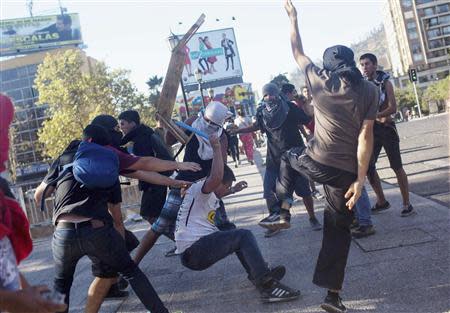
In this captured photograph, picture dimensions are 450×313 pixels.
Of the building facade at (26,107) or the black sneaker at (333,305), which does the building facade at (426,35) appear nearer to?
the building facade at (26,107)

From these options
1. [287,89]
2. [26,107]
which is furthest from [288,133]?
[26,107]

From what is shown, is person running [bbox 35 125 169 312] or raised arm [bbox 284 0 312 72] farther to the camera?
raised arm [bbox 284 0 312 72]

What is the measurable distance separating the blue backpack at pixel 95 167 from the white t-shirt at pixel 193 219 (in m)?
0.88

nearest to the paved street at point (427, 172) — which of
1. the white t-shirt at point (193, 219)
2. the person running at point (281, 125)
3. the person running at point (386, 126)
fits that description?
the person running at point (386, 126)

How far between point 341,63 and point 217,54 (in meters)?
43.4

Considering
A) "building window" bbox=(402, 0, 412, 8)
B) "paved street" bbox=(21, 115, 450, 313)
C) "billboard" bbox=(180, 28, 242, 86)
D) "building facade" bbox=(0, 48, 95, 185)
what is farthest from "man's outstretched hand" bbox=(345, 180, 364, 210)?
"building window" bbox=(402, 0, 412, 8)

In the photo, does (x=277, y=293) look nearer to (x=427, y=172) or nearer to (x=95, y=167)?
(x=95, y=167)

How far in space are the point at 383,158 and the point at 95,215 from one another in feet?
33.7

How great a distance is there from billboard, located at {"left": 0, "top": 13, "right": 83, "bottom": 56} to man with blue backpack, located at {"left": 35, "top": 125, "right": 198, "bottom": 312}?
8100cm

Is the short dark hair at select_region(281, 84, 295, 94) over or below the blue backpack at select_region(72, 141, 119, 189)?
over

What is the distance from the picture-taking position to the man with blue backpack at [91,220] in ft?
10.9

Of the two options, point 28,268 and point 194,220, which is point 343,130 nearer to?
point 194,220

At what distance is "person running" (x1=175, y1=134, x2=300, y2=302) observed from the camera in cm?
394

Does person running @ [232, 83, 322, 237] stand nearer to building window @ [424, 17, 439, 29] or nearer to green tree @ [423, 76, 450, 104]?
green tree @ [423, 76, 450, 104]
